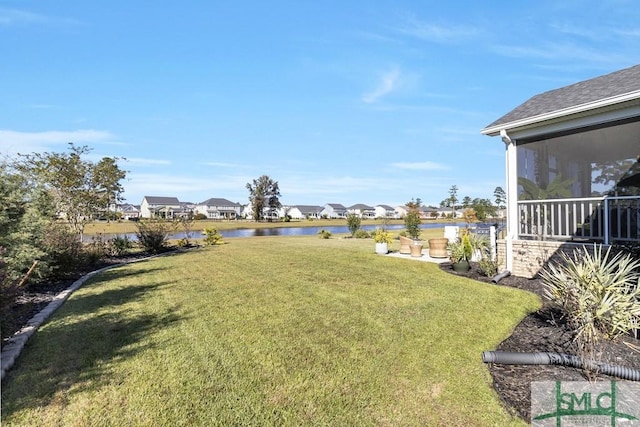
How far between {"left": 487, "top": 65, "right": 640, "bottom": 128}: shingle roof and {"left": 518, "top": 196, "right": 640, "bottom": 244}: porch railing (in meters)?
2.17

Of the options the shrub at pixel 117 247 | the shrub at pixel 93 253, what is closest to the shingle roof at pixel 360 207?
the shrub at pixel 117 247

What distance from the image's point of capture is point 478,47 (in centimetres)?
1394

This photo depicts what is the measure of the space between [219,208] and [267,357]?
370ft

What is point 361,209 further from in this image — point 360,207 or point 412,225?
point 412,225

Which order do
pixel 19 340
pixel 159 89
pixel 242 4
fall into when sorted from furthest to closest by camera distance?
pixel 159 89
pixel 242 4
pixel 19 340

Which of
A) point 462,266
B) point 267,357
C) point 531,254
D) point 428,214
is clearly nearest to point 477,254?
point 462,266

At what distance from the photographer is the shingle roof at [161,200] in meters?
99.8

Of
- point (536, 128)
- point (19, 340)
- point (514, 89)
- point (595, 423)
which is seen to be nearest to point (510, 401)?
point (595, 423)

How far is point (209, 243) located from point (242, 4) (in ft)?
42.1

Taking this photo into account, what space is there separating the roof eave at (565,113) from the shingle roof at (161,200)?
10415 cm

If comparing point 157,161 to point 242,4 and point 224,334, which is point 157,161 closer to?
point 242,4

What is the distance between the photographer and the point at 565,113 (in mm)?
7684

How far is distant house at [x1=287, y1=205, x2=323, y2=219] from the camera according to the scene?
12056cm

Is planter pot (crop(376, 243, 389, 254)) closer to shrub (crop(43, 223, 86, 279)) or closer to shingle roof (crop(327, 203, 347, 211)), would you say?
shrub (crop(43, 223, 86, 279))
